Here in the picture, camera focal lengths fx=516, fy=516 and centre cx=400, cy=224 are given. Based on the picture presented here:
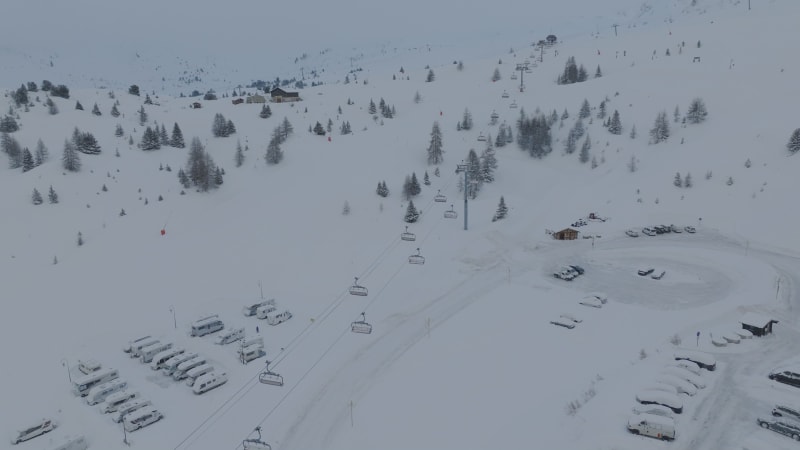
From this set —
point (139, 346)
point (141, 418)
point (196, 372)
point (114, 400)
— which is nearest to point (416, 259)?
point (196, 372)

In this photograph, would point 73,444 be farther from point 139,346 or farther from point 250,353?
point 250,353

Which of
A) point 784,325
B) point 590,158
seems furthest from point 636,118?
point 784,325

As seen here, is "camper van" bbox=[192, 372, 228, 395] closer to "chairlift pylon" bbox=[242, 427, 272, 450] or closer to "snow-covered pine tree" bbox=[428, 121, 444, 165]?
"chairlift pylon" bbox=[242, 427, 272, 450]

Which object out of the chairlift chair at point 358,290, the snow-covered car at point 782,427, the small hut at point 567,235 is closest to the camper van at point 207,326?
the chairlift chair at point 358,290

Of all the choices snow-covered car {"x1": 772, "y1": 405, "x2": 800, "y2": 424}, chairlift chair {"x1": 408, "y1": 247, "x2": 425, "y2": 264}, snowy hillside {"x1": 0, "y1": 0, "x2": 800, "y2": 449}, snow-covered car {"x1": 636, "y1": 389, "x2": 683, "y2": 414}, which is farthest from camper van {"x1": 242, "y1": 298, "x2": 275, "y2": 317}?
snow-covered car {"x1": 772, "y1": 405, "x2": 800, "y2": 424}

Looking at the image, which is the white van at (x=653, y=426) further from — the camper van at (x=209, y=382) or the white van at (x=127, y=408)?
the white van at (x=127, y=408)

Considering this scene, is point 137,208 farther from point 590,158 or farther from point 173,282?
point 590,158
